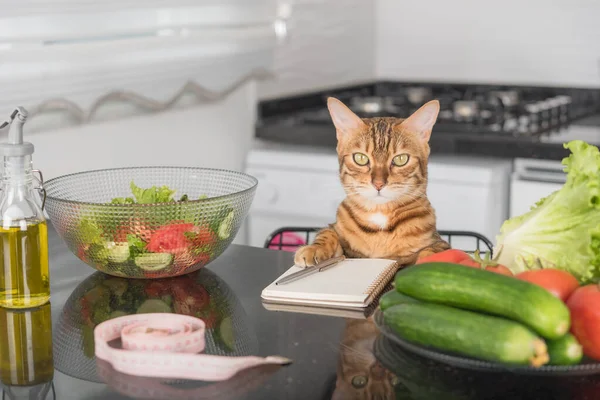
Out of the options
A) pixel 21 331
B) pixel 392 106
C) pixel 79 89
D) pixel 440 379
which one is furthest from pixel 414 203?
pixel 392 106

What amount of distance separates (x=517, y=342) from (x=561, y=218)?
0.97ft

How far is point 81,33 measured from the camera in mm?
2230

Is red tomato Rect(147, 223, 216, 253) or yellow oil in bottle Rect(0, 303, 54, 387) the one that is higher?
red tomato Rect(147, 223, 216, 253)

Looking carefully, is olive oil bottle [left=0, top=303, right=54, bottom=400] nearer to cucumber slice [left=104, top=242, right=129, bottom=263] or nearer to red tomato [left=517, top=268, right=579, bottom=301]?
cucumber slice [left=104, top=242, right=129, bottom=263]

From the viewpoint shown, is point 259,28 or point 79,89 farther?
point 259,28

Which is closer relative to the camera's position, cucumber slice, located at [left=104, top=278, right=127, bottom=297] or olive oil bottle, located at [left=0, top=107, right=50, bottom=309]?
olive oil bottle, located at [left=0, top=107, right=50, bottom=309]

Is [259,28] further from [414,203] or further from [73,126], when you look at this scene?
[414,203]

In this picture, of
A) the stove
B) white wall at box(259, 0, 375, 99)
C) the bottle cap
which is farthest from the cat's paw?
white wall at box(259, 0, 375, 99)

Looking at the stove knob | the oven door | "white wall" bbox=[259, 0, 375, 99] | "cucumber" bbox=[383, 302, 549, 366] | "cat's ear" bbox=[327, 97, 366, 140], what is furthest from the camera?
"white wall" bbox=[259, 0, 375, 99]

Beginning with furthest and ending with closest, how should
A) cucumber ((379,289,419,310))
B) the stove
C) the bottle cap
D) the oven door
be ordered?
the stove → the oven door → the bottle cap → cucumber ((379,289,419,310))

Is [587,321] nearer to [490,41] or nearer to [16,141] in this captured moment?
[16,141]

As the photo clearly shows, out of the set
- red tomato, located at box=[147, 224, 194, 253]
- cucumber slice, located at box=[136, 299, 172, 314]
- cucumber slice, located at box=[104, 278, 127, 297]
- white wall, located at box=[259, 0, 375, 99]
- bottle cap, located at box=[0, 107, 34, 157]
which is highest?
white wall, located at box=[259, 0, 375, 99]

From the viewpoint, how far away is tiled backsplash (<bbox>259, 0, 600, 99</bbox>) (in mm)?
3414

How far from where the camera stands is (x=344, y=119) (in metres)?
1.45
